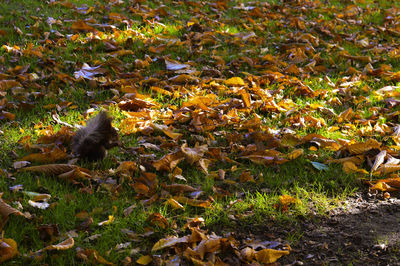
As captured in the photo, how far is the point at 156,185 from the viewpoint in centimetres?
280

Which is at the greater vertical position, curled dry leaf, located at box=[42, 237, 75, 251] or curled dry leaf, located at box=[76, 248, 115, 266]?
curled dry leaf, located at box=[42, 237, 75, 251]

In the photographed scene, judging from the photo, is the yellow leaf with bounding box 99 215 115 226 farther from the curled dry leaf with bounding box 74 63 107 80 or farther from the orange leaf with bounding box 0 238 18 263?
the curled dry leaf with bounding box 74 63 107 80

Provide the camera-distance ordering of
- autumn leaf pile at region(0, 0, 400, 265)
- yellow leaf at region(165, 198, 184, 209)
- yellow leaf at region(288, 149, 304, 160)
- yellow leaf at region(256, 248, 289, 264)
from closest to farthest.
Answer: yellow leaf at region(256, 248, 289, 264)
yellow leaf at region(165, 198, 184, 209)
autumn leaf pile at region(0, 0, 400, 265)
yellow leaf at region(288, 149, 304, 160)

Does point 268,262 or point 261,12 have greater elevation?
point 261,12

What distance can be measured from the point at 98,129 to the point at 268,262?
142 centimetres

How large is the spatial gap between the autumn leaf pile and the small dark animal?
0.11 meters

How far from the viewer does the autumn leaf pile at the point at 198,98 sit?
9.08 feet

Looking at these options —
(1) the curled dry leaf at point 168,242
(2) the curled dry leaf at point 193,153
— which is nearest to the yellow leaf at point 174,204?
(1) the curled dry leaf at point 168,242

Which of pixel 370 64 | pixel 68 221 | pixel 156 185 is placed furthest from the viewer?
pixel 370 64

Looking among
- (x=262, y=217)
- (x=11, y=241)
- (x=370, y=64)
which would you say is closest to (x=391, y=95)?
(x=370, y=64)

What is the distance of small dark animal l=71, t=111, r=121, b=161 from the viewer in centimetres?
286

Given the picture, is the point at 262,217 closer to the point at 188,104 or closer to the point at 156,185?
the point at 156,185

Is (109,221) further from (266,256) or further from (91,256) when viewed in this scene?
(266,256)

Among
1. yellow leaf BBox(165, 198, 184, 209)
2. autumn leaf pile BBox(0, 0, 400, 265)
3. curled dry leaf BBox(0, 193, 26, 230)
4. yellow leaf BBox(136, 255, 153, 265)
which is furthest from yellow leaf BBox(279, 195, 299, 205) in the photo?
curled dry leaf BBox(0, 193, 26, 230)
